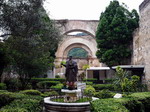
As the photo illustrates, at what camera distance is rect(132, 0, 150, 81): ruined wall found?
49.8 feet

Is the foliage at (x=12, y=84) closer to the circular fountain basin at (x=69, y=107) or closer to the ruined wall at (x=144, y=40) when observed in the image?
the circular fountain basin at (x=69, y=107)

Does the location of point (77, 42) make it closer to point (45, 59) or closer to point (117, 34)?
point (117, 34)

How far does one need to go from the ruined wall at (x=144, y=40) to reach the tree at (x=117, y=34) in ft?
6.04

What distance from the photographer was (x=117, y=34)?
20.0 meters

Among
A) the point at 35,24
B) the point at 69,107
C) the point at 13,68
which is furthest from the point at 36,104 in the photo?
the point at 13,68

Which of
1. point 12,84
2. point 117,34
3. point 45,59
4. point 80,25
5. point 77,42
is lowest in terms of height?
point 12,84

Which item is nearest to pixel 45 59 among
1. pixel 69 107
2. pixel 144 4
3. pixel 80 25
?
pixel 69 107

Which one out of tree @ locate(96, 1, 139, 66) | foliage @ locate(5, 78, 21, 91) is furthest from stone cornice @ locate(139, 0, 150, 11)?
foliage @ locate(5, 78, 21, 91)

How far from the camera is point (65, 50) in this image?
3091 cm

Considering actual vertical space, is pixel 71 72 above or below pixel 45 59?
below

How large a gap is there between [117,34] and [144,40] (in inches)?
177

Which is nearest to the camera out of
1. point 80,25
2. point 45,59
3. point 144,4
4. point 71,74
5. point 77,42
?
point 71,74


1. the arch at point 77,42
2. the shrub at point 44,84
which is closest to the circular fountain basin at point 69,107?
the shrub at point 44,84

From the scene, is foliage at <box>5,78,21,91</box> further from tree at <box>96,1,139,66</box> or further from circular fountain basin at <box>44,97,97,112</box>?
tree at <box>96,1,139,66</box>
